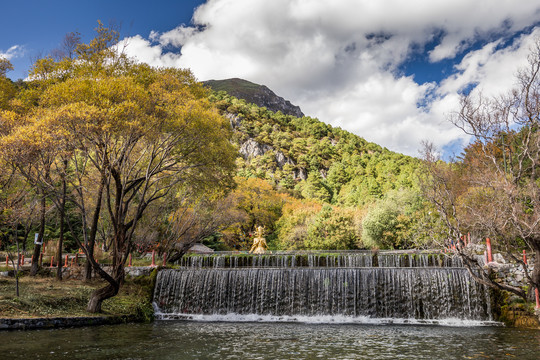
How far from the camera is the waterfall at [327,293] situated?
14938 mm

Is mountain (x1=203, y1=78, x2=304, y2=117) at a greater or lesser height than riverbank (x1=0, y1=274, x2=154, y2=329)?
greater

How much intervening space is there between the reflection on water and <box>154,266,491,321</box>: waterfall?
1.80m

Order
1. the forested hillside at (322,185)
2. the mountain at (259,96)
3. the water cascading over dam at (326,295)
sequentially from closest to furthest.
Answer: the water cascading over dam at (326,295) < the forested hillside at (322,185) < the mountain at (259,96)

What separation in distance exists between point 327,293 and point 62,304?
9.92 m

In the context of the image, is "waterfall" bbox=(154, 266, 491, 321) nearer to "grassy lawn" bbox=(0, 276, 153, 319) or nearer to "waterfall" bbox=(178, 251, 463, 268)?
"grassy lawn" bbox=(0, 276, 153, 319)

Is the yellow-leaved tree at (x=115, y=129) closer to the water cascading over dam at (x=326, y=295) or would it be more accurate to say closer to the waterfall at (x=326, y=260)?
the water cascading over dam at (x=326, y=295)

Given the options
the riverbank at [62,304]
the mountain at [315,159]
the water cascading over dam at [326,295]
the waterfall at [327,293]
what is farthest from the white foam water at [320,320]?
the mountain at [315,159]

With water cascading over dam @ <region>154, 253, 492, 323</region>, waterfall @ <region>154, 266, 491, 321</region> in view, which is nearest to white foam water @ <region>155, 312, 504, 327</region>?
water cascading over dam @ <region>154, 253, 492, 323</region>

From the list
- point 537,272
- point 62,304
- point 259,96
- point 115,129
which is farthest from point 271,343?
point 259,96

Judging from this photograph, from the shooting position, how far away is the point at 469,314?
47.8ft

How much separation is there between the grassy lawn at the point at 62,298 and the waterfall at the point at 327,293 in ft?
3.41

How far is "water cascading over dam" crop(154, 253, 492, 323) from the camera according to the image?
14.9 metres

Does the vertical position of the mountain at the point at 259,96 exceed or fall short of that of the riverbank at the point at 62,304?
it exceeds it

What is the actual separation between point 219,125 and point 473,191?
15378mm
